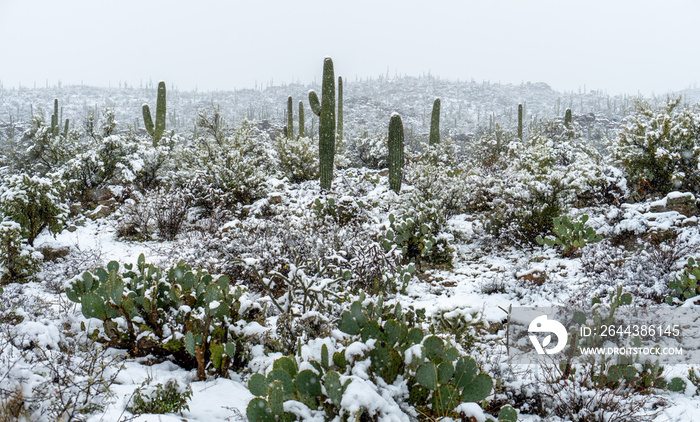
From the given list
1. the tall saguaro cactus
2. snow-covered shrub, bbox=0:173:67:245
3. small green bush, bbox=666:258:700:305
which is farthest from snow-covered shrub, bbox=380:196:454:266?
snow-covered shrub, bbox=0:173:67:245

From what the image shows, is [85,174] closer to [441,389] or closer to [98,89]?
[441,389]

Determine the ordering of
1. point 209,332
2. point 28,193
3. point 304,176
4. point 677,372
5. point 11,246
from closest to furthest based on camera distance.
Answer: point 209,332 → point 677,372 → point 11,246 → point 28,193 → point 304,176

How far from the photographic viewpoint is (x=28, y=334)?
235cm

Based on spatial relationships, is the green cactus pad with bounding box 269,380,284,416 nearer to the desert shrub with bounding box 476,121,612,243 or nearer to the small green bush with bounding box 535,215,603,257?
the small green bush with bounding box 535,215,603,257

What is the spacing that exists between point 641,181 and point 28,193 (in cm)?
1033

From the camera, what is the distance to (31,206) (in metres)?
6.05

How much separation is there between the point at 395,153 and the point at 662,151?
5.57 meters

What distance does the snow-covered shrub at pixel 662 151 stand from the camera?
695cm

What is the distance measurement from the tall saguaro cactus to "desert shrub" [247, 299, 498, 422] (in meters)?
8.46

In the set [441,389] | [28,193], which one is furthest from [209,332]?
[28,193]

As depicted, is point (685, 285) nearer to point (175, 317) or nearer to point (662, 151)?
point (662, 151)

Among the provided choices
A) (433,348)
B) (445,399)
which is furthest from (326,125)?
(445,399)

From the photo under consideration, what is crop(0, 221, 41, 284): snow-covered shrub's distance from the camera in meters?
5.05

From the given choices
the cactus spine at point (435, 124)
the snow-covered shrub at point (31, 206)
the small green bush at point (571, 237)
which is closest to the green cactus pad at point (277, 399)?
the small green bush at point (571, 237)
